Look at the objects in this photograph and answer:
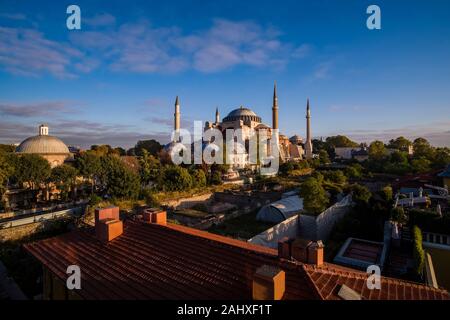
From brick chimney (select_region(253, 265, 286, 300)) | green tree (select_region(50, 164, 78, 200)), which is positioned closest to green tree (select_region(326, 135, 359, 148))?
green tree (select_region(50, 164, 78, 200))

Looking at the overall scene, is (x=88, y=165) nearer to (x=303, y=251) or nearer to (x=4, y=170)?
(x=4, y=170)

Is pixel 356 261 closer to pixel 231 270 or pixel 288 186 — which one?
pixel 231 270

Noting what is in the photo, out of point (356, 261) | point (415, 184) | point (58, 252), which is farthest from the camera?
point (415, 184)

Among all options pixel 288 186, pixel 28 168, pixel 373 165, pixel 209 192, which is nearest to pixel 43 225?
pixel 28 168

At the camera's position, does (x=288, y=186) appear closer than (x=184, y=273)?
No

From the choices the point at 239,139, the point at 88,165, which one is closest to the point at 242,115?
the point at 239,139
